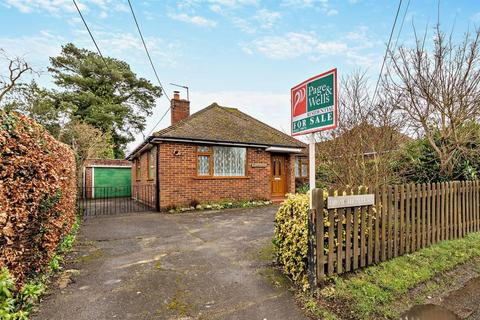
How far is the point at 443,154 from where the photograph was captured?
5973 millimetres

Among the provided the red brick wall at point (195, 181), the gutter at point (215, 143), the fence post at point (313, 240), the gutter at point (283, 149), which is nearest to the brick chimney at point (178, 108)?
the gutter at point (215, 143)

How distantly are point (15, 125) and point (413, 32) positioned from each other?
26.4ft

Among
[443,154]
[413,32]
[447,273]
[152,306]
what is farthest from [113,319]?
[413,32]

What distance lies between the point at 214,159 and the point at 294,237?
24.8ft

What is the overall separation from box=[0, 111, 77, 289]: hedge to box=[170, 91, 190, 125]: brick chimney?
969 cm

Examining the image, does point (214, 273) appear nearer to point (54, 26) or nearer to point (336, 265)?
point (336, 265)

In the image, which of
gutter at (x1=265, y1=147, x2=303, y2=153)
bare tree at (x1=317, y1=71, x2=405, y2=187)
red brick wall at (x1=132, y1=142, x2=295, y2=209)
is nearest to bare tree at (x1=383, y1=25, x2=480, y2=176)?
bare tree at (x1=317, y1=71, x2=405, y2=187)

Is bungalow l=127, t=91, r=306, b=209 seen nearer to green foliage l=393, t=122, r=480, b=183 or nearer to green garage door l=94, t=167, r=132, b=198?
green garage door l=94, t=167, r=132, b=198

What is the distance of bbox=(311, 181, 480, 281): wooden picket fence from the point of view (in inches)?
126

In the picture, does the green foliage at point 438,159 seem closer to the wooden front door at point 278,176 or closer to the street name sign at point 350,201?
the street name sign at point 350,201

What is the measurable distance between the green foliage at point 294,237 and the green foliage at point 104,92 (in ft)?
77.6

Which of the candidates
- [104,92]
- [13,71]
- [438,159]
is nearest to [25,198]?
[438,159]

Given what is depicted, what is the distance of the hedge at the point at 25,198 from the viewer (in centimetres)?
249

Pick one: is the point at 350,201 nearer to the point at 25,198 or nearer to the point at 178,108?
the point at 25,198
